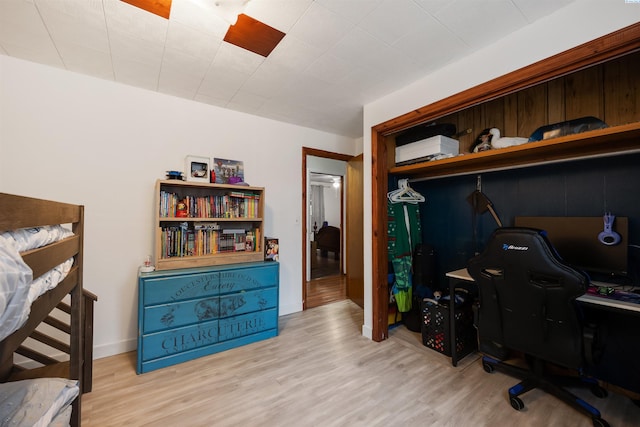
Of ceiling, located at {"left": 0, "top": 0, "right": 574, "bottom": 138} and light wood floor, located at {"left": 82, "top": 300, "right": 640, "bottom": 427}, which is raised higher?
ceiling, located at {"left": 0, "top": 0, "right": 574, "bottom": 138}

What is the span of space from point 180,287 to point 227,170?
1273mm

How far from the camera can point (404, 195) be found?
2.92m

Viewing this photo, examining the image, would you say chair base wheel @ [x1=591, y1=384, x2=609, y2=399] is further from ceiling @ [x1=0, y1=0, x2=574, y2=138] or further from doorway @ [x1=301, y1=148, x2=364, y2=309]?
doorway @ [x1=301, y1=148, x2=364, y2=309]

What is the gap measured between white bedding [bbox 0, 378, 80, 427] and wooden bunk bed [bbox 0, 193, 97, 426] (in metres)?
0.02

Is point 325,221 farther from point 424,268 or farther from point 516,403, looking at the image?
point 516,403

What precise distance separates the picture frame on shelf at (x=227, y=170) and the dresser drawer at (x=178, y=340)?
4.57 ft

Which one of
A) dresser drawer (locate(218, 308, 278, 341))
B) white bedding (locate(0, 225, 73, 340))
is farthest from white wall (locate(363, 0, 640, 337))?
white bedding (locate(0, 225, 73, 340))

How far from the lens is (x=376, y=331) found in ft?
8.32

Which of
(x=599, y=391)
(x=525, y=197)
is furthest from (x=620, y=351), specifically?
(x=525, y=197)

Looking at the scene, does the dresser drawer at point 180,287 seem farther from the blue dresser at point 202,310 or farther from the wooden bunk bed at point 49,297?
the wooden bunk bed at point 49,297

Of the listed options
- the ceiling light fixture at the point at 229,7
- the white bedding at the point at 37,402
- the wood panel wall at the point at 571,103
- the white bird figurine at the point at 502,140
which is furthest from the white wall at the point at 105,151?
the wood panel wall at the point at 571,103

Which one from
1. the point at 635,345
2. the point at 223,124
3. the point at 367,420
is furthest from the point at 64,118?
the point at 635,345

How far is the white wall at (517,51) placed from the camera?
134 cm

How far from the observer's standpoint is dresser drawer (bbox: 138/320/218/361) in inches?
80.2
